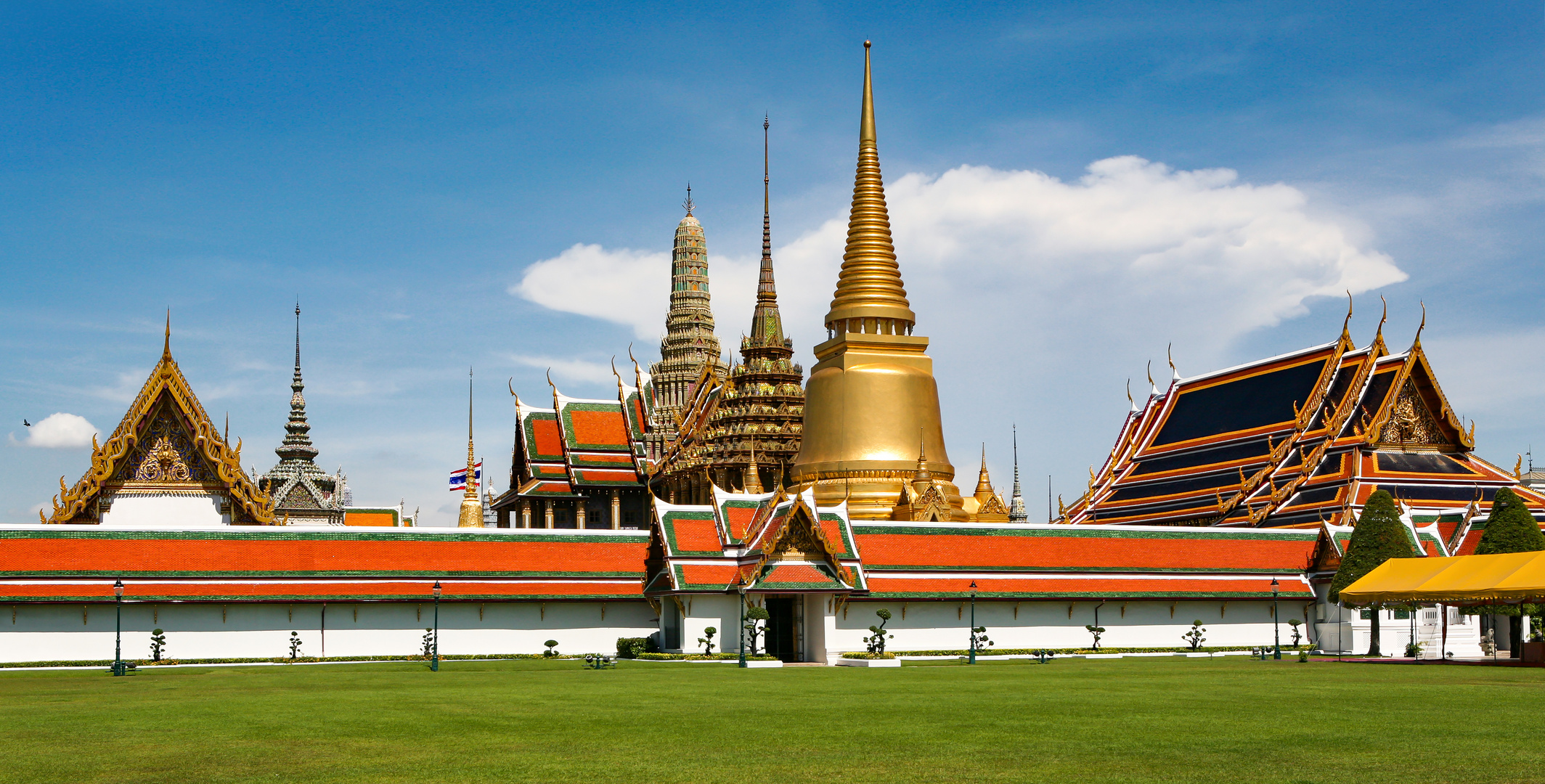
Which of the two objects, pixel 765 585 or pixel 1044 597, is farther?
pixel 1044 597

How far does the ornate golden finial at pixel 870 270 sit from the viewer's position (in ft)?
191

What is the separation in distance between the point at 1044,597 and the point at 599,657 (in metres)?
13.8

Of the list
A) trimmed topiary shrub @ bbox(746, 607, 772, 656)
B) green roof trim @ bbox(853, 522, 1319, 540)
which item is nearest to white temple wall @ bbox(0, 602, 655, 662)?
trimmed topiary shrub @ bbox(746, 607, 772, 656)

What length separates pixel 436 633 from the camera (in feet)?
116

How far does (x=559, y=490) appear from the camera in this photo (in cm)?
7144

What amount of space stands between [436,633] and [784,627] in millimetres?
9784

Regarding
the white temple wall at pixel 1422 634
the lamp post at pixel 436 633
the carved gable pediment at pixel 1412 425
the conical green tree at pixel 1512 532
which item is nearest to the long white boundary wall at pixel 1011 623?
the white temple wall at pixel 1422 634

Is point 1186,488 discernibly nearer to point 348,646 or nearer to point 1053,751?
point 348,646

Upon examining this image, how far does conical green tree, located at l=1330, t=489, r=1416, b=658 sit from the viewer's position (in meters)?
40.9

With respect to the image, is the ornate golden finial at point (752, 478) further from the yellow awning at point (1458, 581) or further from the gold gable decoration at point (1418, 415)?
the yellow awning at point (1458, 581)

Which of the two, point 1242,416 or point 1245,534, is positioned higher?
point 1242,416

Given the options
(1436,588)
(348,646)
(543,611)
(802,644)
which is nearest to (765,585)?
(802,644)

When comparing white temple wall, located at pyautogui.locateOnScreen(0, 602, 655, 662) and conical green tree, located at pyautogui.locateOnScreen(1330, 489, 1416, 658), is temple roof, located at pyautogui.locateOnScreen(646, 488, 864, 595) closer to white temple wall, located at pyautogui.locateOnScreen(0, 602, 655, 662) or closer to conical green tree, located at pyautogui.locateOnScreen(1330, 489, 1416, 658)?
white temple wall, located at pyautogui.locateOnScreen(0, 602, 655, 662)

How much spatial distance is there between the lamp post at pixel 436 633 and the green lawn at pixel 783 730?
5291 millimetres
